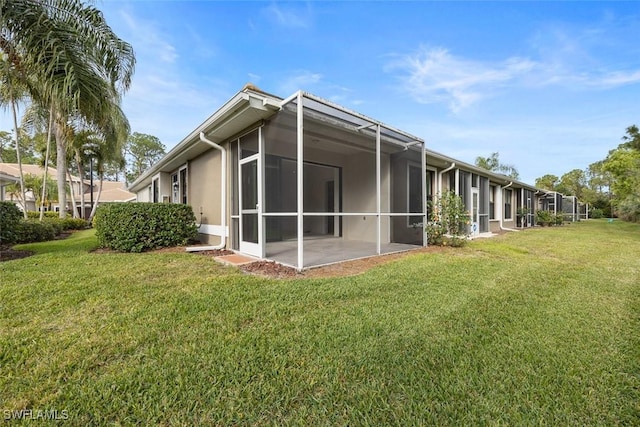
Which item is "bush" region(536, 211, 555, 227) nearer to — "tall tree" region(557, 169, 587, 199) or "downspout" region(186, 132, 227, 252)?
"downspout" region(186, 132, 227, 252)

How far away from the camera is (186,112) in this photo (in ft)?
A: 36.3

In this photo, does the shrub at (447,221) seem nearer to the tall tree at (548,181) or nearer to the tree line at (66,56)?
the tree line at (66,56)

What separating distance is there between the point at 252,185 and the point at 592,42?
1041cm

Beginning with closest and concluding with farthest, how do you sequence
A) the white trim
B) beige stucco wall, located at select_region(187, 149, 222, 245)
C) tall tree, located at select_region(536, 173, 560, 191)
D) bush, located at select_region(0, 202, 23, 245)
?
the white trim < beige stucco wall, located at select_region(187, 149, 222, 245) < bush, located at select_region(0, 202, 23, 245) < tall tree, located at select_region(536, 173, 560, 191)

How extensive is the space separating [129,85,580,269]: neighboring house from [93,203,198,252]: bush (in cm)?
96

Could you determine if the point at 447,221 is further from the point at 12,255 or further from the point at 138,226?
the point at 12,255

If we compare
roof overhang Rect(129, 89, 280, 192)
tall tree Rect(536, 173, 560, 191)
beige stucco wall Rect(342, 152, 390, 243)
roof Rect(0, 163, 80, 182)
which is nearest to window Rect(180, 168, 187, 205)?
roof overhang Rect(129, 89, 280, 192)

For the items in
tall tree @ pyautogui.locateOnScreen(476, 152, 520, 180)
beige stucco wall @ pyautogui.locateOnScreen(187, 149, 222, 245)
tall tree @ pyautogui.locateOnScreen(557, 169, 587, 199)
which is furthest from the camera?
tall tree @ pyautogui.locateOnScreen(557, 169, 587, 199)

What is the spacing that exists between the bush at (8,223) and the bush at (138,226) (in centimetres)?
284

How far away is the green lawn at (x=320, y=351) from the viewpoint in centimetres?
150

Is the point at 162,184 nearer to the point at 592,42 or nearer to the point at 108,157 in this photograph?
the point at 108,157

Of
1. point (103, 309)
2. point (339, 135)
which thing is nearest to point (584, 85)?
point (339, 135)

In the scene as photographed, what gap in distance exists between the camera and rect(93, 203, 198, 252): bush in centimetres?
619

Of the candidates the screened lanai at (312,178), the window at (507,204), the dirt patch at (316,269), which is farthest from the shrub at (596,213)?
the dirt patch at (316,269)
